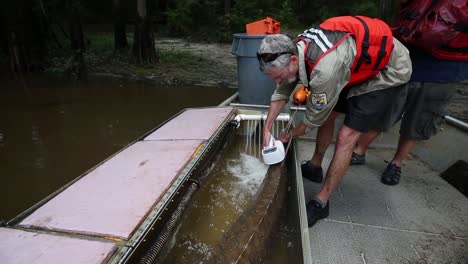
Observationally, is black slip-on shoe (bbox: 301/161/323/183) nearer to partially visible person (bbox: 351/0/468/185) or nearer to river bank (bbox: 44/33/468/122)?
partially visible person (bbox: 351/0/468/185)

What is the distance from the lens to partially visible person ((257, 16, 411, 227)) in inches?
68.5

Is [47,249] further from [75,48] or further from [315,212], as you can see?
[75,48]

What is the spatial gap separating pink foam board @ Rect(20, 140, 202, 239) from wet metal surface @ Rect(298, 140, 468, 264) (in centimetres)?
96

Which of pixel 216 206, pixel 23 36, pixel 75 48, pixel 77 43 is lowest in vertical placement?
pixel 216 206

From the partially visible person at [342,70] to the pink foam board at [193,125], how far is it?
70 centimetres

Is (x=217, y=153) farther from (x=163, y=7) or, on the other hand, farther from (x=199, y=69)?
(x=163, y=7)

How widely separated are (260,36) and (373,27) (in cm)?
160

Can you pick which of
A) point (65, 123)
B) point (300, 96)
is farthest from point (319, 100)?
point (65, 123)

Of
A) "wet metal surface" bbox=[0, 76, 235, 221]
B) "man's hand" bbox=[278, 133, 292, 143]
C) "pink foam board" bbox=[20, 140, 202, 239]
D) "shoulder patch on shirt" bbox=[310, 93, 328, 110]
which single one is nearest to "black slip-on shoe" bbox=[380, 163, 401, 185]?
"man's hand" bbox=[278, 133, 292, 143]

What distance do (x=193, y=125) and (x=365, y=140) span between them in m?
1.45

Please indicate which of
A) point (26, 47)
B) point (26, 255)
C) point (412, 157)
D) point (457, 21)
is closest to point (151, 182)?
point (26, 255)

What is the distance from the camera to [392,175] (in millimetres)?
2543

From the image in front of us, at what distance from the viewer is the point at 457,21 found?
2002 millimetres

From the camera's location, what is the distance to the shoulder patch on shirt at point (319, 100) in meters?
1.78
